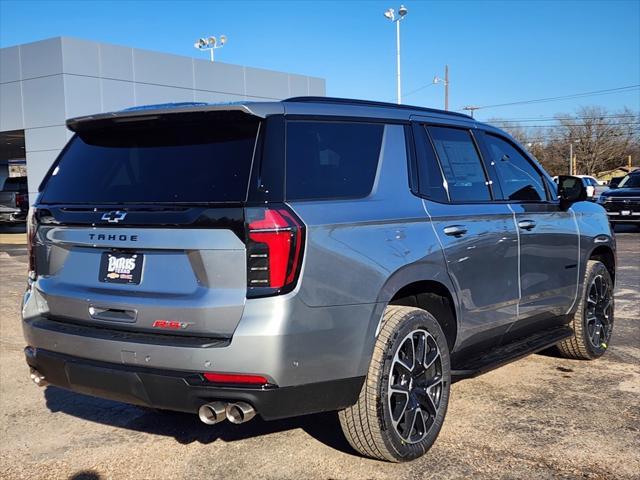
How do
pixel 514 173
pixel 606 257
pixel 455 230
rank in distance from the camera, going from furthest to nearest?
pixel 606 257 < pixel 514 173 < pixel 455 230

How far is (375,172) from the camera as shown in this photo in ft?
12.1

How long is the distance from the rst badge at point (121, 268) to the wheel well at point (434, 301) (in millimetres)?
1367

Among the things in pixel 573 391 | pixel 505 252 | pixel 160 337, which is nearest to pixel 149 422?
pixel 160 337

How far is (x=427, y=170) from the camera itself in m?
4.05

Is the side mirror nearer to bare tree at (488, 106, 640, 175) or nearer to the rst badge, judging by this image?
the rst badge

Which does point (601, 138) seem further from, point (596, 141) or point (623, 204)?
point (623, 204)

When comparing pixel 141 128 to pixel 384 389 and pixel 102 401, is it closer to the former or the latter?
pixel 384 389

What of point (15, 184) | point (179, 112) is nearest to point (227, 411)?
point (179, 112)

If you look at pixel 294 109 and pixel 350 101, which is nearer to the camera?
pixel 294 109

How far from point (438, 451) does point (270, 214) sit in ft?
5.97

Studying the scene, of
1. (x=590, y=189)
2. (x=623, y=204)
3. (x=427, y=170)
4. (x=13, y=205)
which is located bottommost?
(x=623, y=204)

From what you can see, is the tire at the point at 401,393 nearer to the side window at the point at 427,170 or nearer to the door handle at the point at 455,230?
the door handle at the point at 455,230

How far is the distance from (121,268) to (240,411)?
912 millimetres

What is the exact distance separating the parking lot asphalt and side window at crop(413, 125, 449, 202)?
1.47 metres
